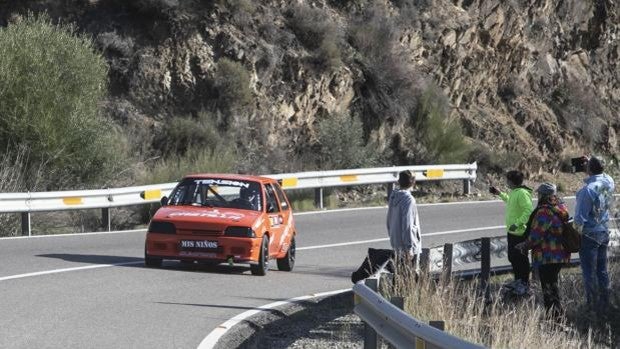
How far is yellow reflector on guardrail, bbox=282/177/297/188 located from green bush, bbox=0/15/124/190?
12.2 feet

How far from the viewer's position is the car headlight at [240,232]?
16.7 metres

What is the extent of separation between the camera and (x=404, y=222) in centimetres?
1347

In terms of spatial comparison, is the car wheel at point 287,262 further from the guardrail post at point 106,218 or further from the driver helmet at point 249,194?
the guardrail post at point 106,218

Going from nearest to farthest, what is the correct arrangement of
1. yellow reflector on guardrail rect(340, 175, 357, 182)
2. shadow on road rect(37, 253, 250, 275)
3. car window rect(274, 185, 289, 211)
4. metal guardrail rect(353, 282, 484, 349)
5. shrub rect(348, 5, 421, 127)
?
metal guardrail rect(353, 282, 484, 349) < shadow on road rect(37, 253, 250, 275) < car window rect(274, 185, 289, 211) < yellow reflector on guardrail rect(340, 175, 357, 182) < shrub rect(348, 5, 421, 127)

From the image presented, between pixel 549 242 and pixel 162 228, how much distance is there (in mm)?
5659

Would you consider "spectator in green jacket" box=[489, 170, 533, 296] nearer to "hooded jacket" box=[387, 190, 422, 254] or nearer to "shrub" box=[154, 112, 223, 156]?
"hooded jacket" box=[387, 190, 422, 254]

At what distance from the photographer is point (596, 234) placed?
13703 millimetres

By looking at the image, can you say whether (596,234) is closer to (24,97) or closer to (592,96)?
(24,97)

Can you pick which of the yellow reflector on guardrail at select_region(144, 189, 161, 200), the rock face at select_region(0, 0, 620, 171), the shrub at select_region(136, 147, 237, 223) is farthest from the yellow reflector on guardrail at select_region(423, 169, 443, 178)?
the yellow reflector on guardrail at select_region(144, 189, 161, 200)

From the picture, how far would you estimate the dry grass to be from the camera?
10875mm

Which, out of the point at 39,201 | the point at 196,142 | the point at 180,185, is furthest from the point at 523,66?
the point at 180,185

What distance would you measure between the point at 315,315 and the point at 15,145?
44.0 ft

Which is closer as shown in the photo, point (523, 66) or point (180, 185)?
point (180, 185)

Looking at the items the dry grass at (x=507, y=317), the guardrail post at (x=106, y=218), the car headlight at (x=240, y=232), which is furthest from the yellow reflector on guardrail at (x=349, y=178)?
the dry grass at (x=507, y=317)
